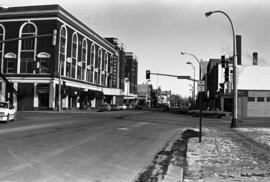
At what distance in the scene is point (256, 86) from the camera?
60.5 m

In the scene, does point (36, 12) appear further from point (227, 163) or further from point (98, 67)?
point (227, 163)

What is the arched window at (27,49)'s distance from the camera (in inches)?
2581

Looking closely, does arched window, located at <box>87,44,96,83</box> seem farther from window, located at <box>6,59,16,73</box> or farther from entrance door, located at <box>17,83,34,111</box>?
entrance door, located at <box>17,83,34,111</box>

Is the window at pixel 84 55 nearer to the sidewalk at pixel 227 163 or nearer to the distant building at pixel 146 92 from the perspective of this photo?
the sidewalk at pixel 227 163

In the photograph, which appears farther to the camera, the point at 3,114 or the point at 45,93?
the point at 45,93

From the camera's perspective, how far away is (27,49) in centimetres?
6644

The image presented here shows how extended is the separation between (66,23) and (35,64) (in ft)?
34.8

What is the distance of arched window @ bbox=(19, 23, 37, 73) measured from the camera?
65562 mm

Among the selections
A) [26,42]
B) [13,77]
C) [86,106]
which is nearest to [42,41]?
[26,42]

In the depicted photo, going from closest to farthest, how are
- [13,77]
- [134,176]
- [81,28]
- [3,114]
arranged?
[134,176] < [3,114] < [13,77] < [81,28]

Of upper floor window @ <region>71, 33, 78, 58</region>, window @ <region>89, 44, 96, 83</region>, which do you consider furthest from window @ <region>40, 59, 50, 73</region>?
window @ <region>89, 44, 96, 83</region>

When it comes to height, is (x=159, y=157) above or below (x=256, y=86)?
below

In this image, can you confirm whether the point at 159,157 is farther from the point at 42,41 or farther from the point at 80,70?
the point at 80,70

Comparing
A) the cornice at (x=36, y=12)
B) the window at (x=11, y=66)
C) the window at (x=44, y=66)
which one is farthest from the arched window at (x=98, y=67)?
the window at (x=11, y=66)
